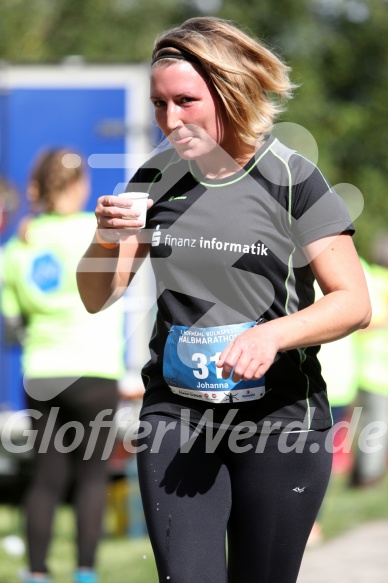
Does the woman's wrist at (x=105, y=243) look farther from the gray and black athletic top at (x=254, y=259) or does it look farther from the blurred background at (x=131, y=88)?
the blurred background at (x=131, y=88)

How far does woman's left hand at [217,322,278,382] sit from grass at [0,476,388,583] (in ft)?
6.42

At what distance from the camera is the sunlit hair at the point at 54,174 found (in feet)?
16.8

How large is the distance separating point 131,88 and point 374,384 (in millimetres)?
3184

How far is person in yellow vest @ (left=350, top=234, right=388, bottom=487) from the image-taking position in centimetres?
849

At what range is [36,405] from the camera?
500 centimetres

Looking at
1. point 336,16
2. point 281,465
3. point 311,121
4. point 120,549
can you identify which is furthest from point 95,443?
point 336,16

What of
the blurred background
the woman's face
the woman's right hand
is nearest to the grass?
the blurred background

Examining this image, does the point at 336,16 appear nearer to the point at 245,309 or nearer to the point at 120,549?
the point at 120,549

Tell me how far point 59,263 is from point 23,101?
245 centimetres

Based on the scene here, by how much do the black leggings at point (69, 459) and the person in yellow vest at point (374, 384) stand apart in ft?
12.2

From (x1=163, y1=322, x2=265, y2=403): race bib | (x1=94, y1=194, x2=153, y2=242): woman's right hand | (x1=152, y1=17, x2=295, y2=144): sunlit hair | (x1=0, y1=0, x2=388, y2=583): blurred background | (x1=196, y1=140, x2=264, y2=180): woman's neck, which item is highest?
(x1=152, y1=17, x2=295, y2=144): sunlit hair

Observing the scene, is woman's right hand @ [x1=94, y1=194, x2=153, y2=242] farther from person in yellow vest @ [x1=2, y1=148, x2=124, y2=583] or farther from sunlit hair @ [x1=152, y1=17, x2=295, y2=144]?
person in yellow vest @ [x1=2, y1=148, x2=124, y2=583]

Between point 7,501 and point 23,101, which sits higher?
point 23,101

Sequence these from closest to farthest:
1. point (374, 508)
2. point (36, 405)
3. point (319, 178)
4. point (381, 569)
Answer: point (319, 178) < point (36, 405) < point (381, 569) < point (374, 508)
